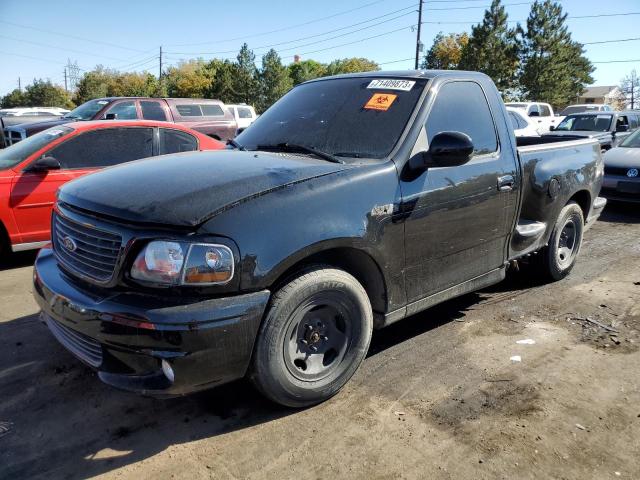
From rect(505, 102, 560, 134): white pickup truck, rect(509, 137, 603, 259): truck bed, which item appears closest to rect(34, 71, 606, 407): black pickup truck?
rect(509, 137, 603, 259): truck bed

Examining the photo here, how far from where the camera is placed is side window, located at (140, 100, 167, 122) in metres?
12.6

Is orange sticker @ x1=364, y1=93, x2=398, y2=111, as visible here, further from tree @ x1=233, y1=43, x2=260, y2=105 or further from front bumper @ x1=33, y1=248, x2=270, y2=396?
tree @ x1=233, y1=43, x2=260, y2=105

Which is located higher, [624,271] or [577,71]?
[577,71]

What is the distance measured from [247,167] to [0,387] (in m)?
2.05

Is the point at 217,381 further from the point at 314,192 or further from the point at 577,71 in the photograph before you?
the point at 577,71

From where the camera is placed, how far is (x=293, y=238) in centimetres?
258

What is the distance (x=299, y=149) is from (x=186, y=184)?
0.98 meters

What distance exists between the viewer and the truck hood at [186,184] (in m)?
2.47

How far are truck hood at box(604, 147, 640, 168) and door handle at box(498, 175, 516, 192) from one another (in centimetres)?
637

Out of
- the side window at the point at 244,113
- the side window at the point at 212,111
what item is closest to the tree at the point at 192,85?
the side window at the point at 244,113

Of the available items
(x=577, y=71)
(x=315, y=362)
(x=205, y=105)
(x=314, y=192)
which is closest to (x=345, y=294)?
(x=315, y=362)

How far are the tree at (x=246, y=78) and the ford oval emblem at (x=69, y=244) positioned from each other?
46.9 m

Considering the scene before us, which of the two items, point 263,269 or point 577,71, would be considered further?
point 577,71

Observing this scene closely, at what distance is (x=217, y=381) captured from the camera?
2500mm
